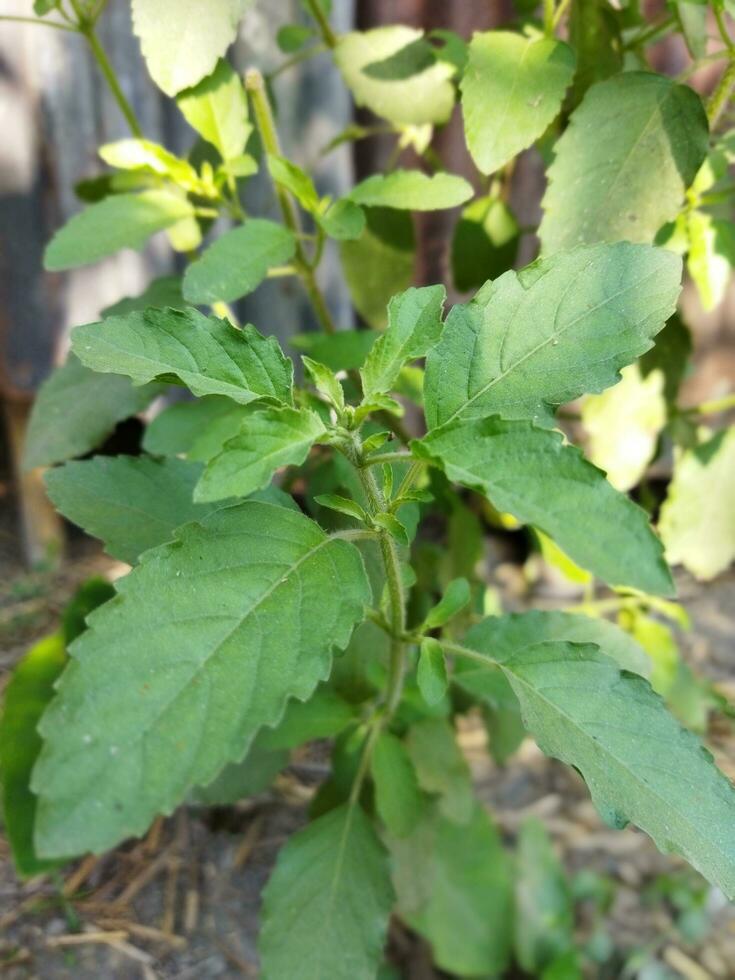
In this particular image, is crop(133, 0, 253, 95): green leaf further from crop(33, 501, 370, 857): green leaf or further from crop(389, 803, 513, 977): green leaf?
crop(389, 803, 513, 977): green leaf

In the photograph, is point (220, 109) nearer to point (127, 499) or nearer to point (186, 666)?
point (127, 499)

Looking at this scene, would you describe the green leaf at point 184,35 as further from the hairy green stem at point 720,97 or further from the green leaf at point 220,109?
the hairy green stem at point 720,97

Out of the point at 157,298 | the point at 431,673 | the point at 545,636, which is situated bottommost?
the point at 545,636

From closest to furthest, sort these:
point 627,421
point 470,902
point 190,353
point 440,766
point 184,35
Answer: point 190,353
point 184,35
point 440,766
point 627,421
point 470,902

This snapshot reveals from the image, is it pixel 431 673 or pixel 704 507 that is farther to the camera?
pixel 704 507

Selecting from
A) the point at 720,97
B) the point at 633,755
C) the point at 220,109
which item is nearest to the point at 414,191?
the point at 220,109

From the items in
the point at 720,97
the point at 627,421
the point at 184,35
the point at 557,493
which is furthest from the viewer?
the point at 627,421

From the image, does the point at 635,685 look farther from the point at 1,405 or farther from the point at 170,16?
the point at 1,405
